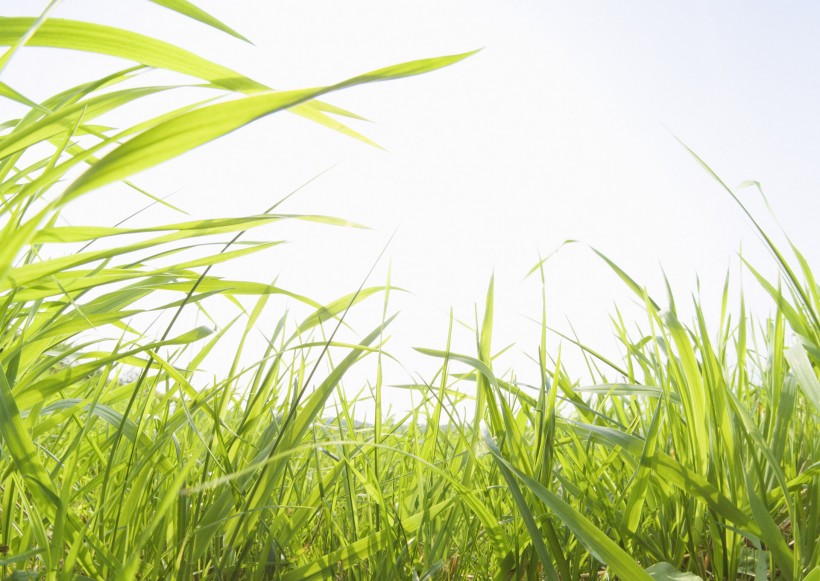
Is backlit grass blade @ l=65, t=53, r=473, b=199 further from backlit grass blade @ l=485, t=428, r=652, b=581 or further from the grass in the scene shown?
backlit grass blade @ l=485, t=428, r=652, b=581

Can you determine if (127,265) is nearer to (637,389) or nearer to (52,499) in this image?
(52,499)

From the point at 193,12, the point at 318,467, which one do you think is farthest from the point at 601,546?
the point at 193,12

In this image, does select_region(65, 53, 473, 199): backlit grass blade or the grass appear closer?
select_region(65, 53, 473, 199): backlit grass blade

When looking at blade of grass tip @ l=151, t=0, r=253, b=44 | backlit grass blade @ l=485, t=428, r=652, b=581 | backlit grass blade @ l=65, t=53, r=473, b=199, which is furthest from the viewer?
blade of grass tip @ l=151, t=0, r=253, b=44

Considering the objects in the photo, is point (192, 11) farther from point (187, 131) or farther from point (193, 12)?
point (187, 131)

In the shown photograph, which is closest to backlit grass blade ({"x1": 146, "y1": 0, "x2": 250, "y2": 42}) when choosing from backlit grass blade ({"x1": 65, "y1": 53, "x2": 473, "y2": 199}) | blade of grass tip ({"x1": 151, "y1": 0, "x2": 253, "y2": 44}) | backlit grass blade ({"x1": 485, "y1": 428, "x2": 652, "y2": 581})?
blade of grass tip ({"x1": 151, "y1": 0, "x2": 253, "y2": 44})

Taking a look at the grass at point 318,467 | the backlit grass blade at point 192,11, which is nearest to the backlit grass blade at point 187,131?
the grass at point 318,467

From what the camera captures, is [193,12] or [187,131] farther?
[193,12]

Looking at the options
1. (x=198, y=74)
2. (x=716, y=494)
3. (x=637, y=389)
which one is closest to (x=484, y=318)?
(x=637, y=389)

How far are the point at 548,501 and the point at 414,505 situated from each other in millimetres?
383

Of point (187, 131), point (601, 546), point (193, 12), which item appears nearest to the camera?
point (187, 131)

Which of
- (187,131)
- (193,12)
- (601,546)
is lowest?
(601,546)

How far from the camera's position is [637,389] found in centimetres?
80

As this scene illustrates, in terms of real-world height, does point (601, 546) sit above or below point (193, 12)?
below
